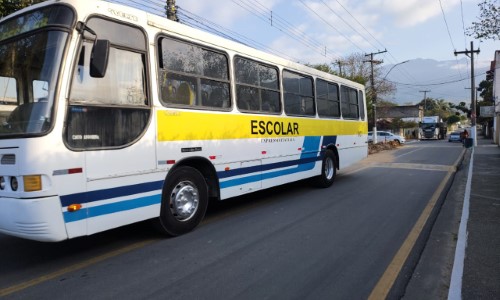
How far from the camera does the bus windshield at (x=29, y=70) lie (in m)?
4.27

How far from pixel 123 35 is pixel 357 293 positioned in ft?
13.3

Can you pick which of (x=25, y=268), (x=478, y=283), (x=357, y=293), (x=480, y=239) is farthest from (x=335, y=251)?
(x=25, y=268)

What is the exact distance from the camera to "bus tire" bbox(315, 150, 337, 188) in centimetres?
1019

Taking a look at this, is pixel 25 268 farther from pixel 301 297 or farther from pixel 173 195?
pixel 301 297

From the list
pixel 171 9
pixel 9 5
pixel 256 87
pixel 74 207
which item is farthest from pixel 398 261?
pixel 171 9

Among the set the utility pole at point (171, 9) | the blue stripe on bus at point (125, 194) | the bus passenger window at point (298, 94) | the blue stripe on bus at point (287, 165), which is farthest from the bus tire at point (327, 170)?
the utility pole at point (171, 9)

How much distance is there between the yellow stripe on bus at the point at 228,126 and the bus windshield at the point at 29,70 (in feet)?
4.85

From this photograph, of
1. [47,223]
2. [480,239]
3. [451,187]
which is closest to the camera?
[47,223]

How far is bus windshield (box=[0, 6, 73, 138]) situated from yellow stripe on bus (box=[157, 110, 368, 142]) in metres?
1.48

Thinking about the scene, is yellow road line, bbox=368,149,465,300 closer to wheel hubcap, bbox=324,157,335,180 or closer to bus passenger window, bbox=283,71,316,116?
wheel hubcap, bbox=324,157,335,180

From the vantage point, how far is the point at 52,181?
4.20 metres

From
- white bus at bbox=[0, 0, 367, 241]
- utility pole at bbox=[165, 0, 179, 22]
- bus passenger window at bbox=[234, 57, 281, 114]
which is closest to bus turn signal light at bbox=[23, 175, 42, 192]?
white bus at bbox=[0, 0, 367, 241]

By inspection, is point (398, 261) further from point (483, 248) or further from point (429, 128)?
point (429, 128)

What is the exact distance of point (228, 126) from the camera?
6.71m
